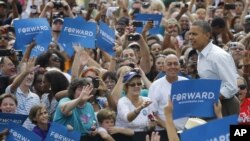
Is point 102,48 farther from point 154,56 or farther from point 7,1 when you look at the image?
point 7,1

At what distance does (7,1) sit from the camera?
23328mm

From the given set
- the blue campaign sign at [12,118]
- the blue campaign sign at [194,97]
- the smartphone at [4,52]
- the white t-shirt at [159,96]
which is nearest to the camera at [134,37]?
the smartphone at [4,52]

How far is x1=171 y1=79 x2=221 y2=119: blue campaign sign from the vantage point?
11.6 m

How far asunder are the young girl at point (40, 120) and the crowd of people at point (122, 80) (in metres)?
0.01

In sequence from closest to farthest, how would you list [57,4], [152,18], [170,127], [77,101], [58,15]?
[170,127] → [77,101] → [58,15] → [57,4] → [152,18]

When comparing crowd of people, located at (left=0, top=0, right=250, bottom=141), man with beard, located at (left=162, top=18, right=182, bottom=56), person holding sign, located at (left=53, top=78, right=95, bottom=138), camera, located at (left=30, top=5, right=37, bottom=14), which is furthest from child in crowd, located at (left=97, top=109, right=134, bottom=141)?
camera, located at (left=30, top=5, right=37, bottom=14)

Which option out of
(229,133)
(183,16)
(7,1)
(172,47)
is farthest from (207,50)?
(7,1)

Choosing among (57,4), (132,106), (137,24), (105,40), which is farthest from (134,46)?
(132,106)

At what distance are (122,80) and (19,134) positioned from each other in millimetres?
2025

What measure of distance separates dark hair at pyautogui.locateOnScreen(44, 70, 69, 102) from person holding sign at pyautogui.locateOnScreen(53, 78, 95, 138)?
0.89 metres

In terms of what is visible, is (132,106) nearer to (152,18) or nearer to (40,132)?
(40,132)

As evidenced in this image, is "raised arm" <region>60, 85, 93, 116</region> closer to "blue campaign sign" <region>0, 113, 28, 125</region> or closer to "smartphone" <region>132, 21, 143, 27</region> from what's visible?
"blue campaign sign" <region>0, 113, 28, 125</region>

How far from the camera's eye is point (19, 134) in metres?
12.2

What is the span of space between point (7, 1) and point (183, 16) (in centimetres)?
434
